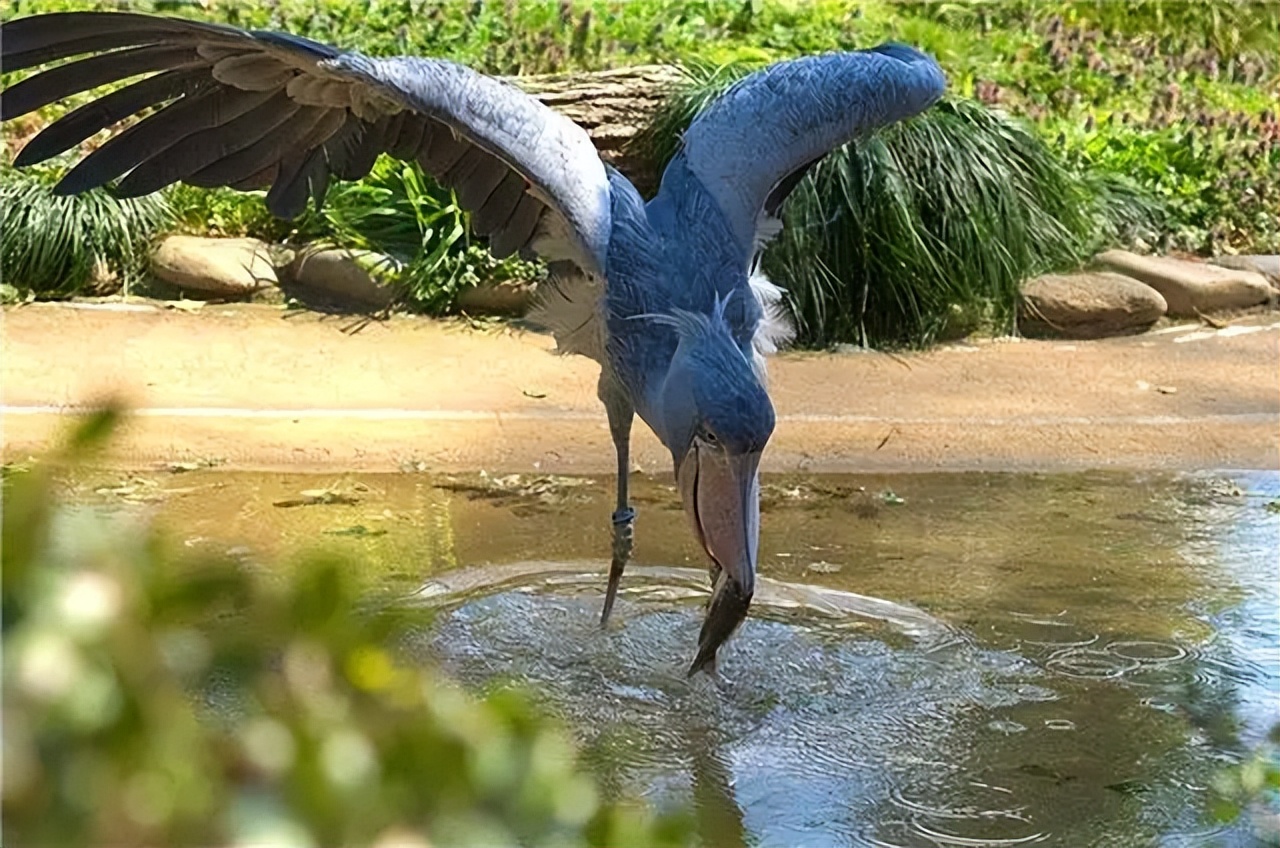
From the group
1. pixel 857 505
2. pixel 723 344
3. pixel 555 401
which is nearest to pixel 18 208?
pixel 555 401

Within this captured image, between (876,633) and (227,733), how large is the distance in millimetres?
3382

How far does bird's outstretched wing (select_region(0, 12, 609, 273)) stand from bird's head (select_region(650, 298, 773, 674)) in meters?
0.51

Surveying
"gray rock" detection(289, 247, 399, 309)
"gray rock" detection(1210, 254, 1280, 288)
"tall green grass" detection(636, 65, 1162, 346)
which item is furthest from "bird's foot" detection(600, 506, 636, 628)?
"gray rock" detection(1210, 254, 1280, 288)

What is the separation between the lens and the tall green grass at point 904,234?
7.11 meters

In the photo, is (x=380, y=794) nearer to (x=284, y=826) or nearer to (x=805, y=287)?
(x=284, y=826)

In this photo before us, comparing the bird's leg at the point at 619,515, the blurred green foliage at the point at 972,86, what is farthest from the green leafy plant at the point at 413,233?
the bird's leg at the point at 619,515

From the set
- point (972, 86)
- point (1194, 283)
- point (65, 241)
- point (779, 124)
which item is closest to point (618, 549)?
point (779, 124)

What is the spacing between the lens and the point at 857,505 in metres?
5.21

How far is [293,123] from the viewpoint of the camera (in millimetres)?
4055

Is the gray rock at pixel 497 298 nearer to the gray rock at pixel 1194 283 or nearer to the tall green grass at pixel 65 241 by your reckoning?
the tall green grass at pixel 65 241

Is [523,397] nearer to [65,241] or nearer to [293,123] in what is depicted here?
[293,123]

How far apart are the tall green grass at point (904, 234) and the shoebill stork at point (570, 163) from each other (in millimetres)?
2728

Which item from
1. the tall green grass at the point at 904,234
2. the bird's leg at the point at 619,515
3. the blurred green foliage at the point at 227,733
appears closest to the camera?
the blurred green foliage at the point at 227,733

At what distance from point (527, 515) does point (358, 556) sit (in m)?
0.64
